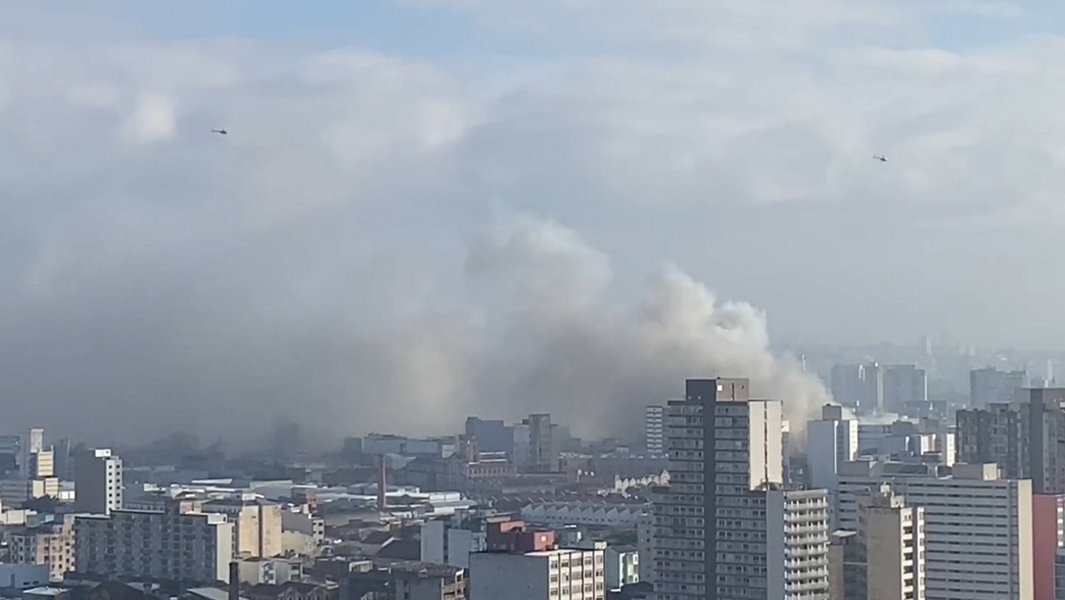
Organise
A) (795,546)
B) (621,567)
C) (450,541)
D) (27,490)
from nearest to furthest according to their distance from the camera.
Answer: (795,546) → (621,567) → (450,541) → (27,490)

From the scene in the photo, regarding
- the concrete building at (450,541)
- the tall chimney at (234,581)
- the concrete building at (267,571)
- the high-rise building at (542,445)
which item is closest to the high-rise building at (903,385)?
the high-rise building at (542,445)

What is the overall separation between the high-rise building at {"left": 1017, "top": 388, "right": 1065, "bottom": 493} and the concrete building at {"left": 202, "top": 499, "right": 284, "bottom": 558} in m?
10.0

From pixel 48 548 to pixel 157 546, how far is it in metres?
2.15

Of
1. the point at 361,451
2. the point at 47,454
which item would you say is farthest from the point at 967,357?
the point at 47,454

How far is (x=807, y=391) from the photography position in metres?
35.7

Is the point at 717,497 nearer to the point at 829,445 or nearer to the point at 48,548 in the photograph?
the point at 48,548

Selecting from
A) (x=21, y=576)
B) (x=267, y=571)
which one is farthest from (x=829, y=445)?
(x=21, y=576)

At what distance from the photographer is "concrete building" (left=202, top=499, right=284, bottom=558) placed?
25609 millimetres

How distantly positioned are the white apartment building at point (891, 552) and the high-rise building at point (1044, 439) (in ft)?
31.5

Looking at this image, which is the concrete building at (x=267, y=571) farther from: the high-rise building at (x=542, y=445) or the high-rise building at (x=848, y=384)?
the high-rise building at (x=848, y=384)

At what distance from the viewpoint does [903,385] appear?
1784 inches

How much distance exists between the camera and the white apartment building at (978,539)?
1775 centimetres

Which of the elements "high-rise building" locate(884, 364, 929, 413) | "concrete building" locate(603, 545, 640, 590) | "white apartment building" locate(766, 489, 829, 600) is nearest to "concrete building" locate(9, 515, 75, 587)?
"concrete building" locate(603, 545, 640, 590)

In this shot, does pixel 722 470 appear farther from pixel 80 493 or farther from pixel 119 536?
pixel 80 493
